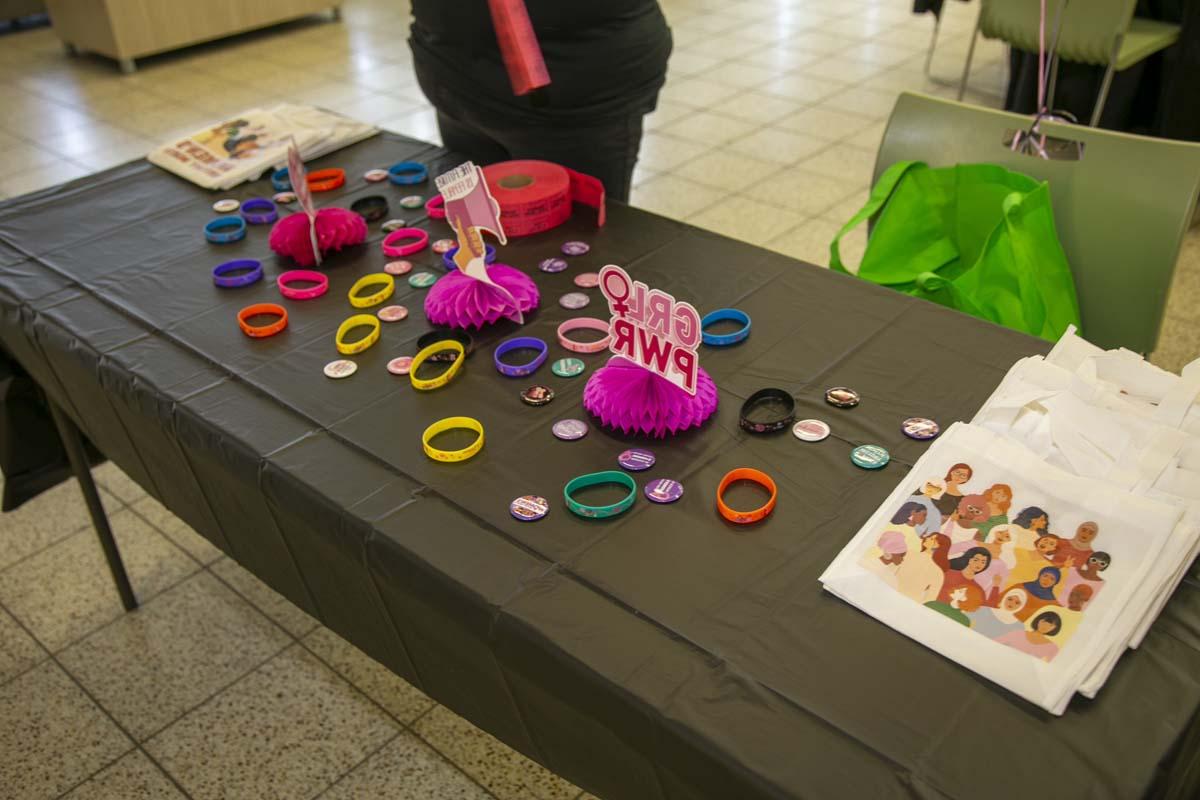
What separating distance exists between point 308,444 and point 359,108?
11.5 ft

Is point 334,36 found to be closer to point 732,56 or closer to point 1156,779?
point 732,56

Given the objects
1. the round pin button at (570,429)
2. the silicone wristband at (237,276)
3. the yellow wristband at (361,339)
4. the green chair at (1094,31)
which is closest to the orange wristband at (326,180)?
the silicone wristband at (237,276)

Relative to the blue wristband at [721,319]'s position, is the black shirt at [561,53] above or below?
above

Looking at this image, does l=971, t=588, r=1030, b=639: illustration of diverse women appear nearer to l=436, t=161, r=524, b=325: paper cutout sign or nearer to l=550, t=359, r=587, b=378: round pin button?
l=550, t=359, r=587, b=378: round pin button

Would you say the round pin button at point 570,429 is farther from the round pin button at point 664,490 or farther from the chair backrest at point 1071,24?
the chair backrest at point 1071,24

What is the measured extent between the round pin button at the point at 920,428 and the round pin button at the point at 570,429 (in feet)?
1.23

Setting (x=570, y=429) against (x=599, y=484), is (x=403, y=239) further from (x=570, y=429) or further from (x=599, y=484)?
(x=599, y=484)

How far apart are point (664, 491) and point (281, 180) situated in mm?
1145

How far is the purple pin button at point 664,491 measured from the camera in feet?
3.65

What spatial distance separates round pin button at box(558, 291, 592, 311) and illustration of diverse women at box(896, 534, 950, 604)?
643 millimetres

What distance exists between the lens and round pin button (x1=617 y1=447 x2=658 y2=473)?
116cm

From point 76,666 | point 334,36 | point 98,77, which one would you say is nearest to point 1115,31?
point 76,666

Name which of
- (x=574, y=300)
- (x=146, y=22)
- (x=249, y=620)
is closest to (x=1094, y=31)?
(x=574, y=300)

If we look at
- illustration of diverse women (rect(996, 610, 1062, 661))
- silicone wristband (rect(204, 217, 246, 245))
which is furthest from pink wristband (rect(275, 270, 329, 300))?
illustration of diverse women (rect(996, 610, 1062, 661))
